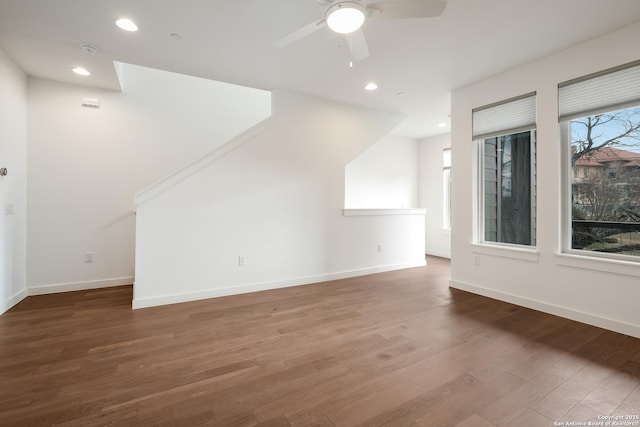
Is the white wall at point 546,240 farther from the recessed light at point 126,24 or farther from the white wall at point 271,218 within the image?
the recessed light at point 126,24

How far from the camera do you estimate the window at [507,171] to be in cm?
339

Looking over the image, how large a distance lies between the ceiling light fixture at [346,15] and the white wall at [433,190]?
5144 millimetres

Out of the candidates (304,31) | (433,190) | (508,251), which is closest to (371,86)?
(304,31)

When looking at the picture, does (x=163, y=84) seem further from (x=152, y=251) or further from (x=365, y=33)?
(x=365, y=33)

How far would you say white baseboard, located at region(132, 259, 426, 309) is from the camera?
3.30 metres

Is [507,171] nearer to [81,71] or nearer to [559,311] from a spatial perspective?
[559,311]

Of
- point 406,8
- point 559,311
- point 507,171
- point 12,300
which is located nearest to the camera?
point 406,8

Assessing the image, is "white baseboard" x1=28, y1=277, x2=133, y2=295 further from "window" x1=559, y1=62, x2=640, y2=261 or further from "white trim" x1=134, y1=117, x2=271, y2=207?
"window" x1=559, y1=62, x2=640, y2=261

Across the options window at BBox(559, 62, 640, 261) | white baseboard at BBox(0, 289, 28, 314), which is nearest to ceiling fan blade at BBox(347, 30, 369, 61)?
window at BBox(559, 62, 640, 261)

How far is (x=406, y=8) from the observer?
6.07ft

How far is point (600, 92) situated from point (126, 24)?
14.4 ft

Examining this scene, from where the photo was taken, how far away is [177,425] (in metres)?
1.54

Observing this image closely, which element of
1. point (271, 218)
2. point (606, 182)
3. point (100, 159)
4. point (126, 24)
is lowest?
point (271, 218)

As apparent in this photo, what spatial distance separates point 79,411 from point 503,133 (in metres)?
4.58
